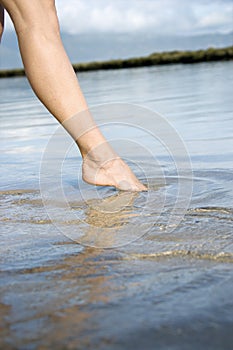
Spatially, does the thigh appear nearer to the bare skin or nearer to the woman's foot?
the bare skin

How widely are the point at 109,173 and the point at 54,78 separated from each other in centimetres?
40

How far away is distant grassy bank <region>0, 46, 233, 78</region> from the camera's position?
3181 cm

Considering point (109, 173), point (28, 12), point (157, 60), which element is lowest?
point (157, 60)

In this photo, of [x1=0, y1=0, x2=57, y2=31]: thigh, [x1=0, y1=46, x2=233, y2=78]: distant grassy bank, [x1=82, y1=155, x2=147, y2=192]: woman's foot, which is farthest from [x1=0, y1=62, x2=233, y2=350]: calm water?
[x1=0, y1=46, x2=233, y2=78]: distant grassy bank

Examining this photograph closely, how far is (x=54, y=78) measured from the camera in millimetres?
2107

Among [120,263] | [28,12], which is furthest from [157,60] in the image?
[120,263]

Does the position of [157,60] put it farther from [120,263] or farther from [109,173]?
[120,263]

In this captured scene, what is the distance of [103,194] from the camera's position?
2082 millimetres

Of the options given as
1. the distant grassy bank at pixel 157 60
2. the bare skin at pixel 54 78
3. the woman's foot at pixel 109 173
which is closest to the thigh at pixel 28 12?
the bare skin at pixel 54 78

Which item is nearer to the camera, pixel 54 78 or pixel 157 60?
pixel 54 78

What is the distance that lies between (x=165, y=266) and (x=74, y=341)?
1.22 feet

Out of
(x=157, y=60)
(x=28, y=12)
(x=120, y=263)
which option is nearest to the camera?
(x=120, y=263)

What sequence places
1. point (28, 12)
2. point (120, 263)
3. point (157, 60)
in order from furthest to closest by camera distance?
point (157, 60)
point (28, 12)
point (120, 263)

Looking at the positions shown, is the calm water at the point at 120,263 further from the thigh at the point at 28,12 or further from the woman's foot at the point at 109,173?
the thigh at the point at 28,12
